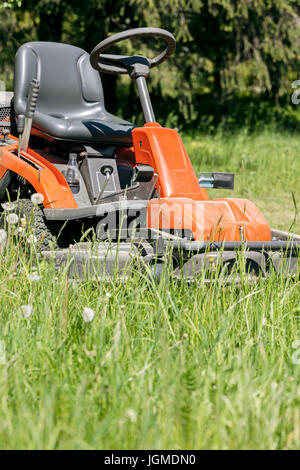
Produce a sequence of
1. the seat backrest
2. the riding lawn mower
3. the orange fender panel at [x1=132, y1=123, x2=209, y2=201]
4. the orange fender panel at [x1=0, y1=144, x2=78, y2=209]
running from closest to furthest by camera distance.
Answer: the riding lawn mower → the orange fender panel at [x1=132, y1=123, x2=209, y2=201] → the orange fender panel at [x1=0, y1=144, x2=78, y2=209] → the seat backrest

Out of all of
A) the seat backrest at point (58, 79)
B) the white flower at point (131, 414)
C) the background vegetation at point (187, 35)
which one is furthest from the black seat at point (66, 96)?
the background vegetation at point (187, 35)

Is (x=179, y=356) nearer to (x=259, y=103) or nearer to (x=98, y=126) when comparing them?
(x=98, y=126)

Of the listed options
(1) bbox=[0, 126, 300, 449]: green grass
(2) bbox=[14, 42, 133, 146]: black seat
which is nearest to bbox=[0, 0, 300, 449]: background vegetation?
(1) bbox=[0, 126, 300, 449]: green grass

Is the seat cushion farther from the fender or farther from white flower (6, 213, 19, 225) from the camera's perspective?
white flower (6, 213, 19, 225)

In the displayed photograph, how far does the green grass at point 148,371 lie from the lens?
4.62 feet

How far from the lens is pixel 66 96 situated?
3.77m

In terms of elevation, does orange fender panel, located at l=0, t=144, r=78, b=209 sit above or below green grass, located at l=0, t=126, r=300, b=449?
above

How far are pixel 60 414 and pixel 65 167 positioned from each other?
2.11 m

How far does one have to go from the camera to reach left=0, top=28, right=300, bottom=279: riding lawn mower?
8.47ft

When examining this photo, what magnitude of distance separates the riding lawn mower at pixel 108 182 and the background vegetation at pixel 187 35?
4862 mm

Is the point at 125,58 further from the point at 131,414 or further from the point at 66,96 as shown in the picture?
the point at 131,414
